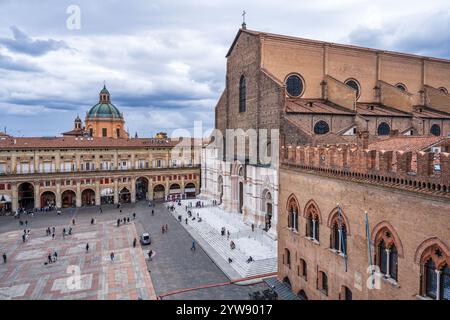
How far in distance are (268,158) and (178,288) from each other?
14.9m

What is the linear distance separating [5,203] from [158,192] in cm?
1953

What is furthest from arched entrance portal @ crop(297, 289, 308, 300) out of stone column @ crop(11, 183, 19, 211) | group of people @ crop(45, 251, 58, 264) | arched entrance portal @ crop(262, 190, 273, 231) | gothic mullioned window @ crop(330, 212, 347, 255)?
stone column @ crop(11, 183, 19, 211)

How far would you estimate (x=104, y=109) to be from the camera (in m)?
61.2

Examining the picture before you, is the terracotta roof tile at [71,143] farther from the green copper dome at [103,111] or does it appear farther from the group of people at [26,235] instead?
the green copper dome at [103,111]

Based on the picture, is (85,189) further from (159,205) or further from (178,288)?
(178,288)

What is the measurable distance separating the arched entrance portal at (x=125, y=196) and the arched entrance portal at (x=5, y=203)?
13.4 m

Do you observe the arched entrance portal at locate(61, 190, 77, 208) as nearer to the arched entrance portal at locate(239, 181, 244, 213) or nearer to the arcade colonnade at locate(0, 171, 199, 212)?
the arcade colonnade at locate(0, 171, 199, 212)

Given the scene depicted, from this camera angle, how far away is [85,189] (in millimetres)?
44188

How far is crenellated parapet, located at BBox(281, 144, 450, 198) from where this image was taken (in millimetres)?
8828

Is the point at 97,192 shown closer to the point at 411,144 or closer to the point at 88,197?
the point at 88,197

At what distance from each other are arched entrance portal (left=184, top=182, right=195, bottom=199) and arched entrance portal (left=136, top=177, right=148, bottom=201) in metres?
6.12

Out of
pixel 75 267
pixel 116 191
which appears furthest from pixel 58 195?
pixel 75 267

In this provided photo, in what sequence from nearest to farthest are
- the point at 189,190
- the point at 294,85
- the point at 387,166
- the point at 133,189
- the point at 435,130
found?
the point at 387,166 < the point at 435,130 < the point at 294,85 < the point at 133,189 < the point at 189,190
